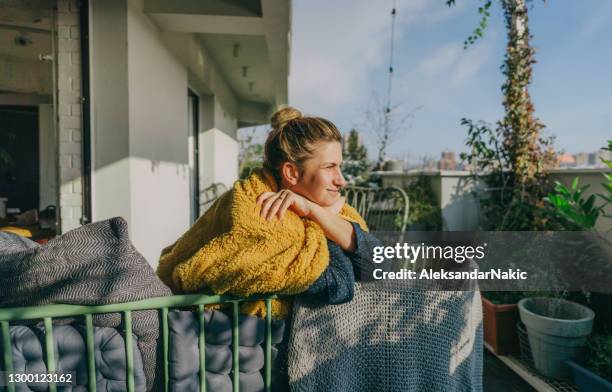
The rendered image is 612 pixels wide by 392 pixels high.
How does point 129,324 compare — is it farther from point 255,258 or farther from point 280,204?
point 280,204

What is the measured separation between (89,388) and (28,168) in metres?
7.45

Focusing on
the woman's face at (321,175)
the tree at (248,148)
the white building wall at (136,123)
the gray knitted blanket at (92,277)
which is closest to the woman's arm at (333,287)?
the woman's face at (321,175)

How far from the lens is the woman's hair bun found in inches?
50.6

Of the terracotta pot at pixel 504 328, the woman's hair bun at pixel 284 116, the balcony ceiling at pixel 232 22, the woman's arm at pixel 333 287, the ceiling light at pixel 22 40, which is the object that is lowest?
the terracotta pot at pixel 504 328

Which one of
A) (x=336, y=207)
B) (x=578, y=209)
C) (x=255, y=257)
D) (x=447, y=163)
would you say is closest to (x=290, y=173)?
(x=336, y=207)

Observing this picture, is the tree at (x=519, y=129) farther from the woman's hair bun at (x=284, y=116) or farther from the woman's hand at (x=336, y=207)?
the woman's hair bun at (x=284, y=116)

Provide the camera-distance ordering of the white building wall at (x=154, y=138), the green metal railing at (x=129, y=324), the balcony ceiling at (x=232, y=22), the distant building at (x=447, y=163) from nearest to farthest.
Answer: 1. the green metal railing at (x=129, y=324)
2. the white building wall at (x=154, y=138)
3. the balcony ceiling at (x=232, y=22)
4. the distant building at (x=447, y=163)

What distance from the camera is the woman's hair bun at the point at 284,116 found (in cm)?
129

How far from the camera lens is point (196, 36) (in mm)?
4543

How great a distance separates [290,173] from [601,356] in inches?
69.9

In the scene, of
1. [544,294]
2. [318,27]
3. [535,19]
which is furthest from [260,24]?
[318,27]

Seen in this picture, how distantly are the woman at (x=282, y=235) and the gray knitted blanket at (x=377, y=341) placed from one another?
2.6 inches

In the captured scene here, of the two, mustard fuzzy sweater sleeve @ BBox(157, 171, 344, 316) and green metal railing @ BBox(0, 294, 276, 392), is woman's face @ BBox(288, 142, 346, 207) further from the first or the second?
green metal railing @ BBox(0, 294, 276, 392)

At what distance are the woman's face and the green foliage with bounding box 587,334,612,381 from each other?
63.3 inches
